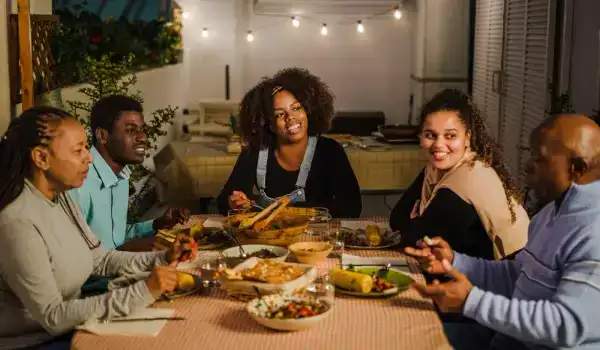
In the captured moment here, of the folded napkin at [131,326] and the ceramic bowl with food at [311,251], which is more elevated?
the ceramic bowl with food at [311,251]

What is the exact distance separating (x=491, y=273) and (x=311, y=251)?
516mm

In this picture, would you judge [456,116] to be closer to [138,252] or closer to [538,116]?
[138,252]

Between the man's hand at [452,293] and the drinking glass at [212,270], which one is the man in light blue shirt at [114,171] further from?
the man's hand at [452,293]

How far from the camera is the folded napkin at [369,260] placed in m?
2.33

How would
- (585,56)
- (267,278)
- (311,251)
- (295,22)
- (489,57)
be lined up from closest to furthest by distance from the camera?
(267,278) → (311,251) → (585,56) → (489,57) → (295,22)

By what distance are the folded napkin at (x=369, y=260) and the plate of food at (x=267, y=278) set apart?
277 mm

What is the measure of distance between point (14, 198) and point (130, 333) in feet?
1.56

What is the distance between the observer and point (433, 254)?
7.27 ft

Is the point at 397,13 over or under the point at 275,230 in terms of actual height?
over

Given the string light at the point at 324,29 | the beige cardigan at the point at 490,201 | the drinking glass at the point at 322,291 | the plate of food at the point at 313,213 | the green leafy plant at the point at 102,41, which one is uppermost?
the string light at the point at 324,29

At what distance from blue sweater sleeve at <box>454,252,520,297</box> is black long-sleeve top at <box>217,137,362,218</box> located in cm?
127

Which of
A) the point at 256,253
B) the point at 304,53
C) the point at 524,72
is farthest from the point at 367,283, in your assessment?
the point at 304,53

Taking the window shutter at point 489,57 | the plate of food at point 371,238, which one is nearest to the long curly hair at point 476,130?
the plate of food at point 371,238

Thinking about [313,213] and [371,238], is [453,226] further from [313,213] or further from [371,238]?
[313,213]
